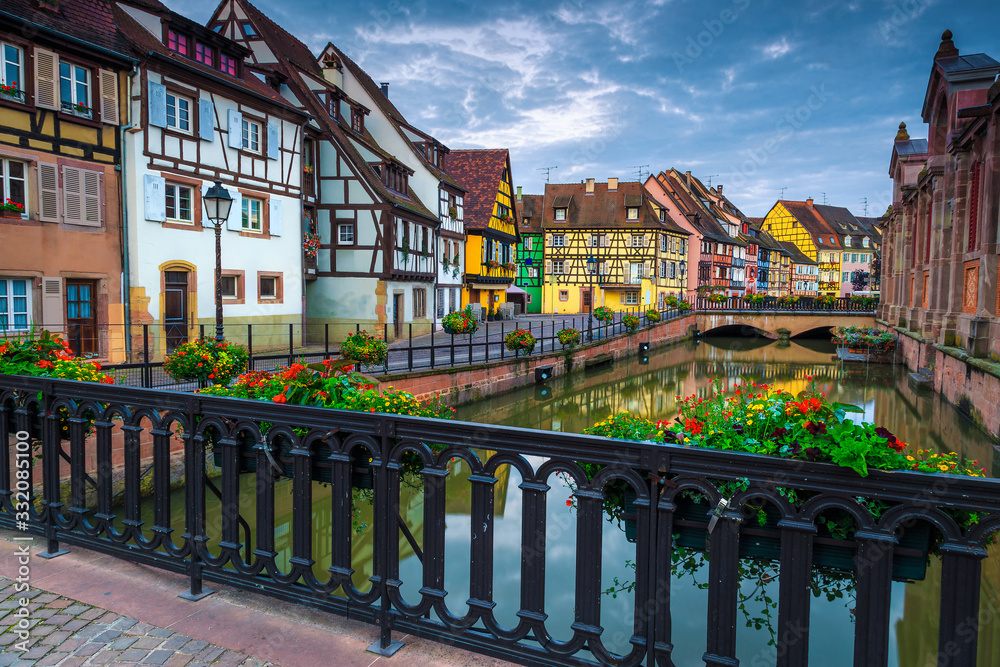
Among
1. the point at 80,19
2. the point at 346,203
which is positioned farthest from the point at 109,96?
the point at 346,203

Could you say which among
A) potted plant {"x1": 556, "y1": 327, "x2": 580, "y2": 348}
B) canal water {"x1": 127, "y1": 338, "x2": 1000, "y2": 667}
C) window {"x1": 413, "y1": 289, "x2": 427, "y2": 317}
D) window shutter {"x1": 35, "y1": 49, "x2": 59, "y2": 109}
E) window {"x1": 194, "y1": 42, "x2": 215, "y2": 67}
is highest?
window {"x1": 194, "y1": 42, "x2": 215, "y2": 67}

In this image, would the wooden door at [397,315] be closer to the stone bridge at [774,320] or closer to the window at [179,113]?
the window at [179,113]

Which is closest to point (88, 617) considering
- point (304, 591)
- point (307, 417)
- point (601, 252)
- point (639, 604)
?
point (304, 591)

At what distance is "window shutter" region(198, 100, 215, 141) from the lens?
59.5ft

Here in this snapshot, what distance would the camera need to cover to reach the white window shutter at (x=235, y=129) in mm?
19109

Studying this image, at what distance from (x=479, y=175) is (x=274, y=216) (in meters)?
22.2

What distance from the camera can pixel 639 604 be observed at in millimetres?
2594

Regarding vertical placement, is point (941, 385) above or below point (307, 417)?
below

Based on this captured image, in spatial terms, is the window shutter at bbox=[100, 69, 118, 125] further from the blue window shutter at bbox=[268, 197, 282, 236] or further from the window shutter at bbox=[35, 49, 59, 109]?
the blue window shutter at bbox=[268, 197, 282, 236]

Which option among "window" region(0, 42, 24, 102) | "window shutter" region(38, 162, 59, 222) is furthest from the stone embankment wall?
"window" region(0, 42, 24, 102)

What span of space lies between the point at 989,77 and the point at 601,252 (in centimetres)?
3208

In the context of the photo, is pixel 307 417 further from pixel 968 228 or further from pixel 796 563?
pixel 968 228

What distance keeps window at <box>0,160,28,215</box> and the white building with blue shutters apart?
2.23 meters

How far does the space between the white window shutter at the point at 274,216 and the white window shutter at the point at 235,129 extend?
1.98 m
